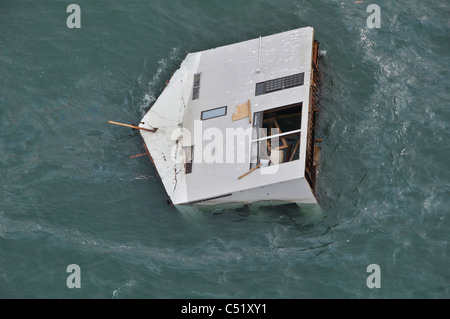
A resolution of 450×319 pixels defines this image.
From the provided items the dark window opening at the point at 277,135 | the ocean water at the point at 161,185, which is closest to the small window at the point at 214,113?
the dark window opening at the point at 277,135

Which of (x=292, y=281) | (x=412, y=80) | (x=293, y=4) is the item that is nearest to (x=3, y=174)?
(x=292, y=281)

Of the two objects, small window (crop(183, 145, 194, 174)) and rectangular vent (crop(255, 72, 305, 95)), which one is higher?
rectangular vent (crop(255, 72, 305, 95))

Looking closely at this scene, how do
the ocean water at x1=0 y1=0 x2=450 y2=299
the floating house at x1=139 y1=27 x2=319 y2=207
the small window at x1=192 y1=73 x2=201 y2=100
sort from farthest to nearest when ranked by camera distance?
the small window at x1=192 y1=73 x2=201 y2=100, the floating house at x1=139 y1=27 x2=319 y2=207, the ocean water at x1=0 y1=0 x2=450 y2=299

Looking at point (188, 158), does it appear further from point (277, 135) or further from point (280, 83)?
point (280, 83)

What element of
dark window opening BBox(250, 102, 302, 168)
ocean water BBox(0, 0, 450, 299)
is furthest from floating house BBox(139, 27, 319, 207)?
ocean water BBox(0, 0, 450, 299)

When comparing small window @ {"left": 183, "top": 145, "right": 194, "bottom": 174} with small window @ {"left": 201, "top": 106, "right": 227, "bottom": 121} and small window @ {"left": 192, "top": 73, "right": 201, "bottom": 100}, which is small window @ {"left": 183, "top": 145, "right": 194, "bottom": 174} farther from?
small window @ {"left": 192, "top": 73, "right": 201, "bottom": 100}

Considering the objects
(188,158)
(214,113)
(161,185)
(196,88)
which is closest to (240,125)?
(214,113)
